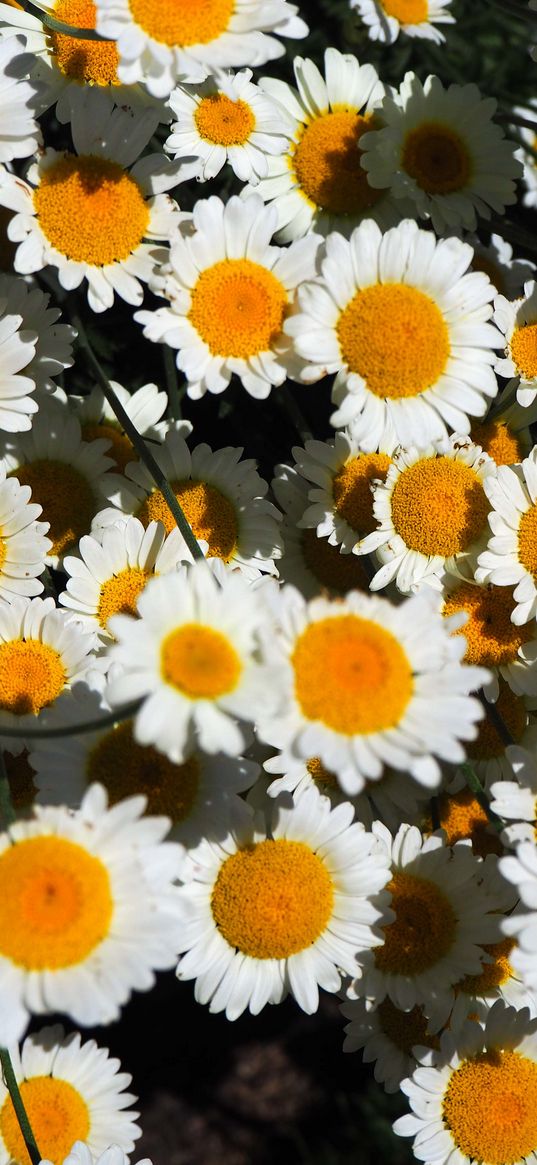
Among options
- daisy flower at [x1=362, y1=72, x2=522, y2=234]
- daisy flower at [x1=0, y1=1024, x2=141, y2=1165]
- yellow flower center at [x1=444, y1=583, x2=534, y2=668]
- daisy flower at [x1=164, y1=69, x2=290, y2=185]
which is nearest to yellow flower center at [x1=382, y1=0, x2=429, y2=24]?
daisy flower at [x1=362, y1=72, x2=522, y2=234]

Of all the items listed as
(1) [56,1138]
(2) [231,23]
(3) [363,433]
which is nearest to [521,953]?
(3) [363,433]

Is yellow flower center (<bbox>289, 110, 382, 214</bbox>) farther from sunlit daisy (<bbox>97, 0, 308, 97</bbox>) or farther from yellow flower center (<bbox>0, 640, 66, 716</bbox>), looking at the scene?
yellow flower center (<bbox>0, 640, 66, 716</bbox>)

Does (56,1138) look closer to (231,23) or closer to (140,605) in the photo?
(140,605)

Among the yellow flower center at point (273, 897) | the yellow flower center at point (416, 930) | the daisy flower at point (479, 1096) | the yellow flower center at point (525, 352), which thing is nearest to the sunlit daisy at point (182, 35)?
the yellow flower center at point (525, 352)

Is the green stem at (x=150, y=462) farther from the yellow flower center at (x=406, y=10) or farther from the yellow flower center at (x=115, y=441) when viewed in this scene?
the yellow flower center at (x=406, y=10)

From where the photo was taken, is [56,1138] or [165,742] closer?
[165,742]

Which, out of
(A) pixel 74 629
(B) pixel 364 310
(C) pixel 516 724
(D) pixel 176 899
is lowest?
(C) pixel 516 724

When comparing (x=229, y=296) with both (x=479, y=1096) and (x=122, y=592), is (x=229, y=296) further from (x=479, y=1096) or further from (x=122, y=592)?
(x=479, y=1096)
